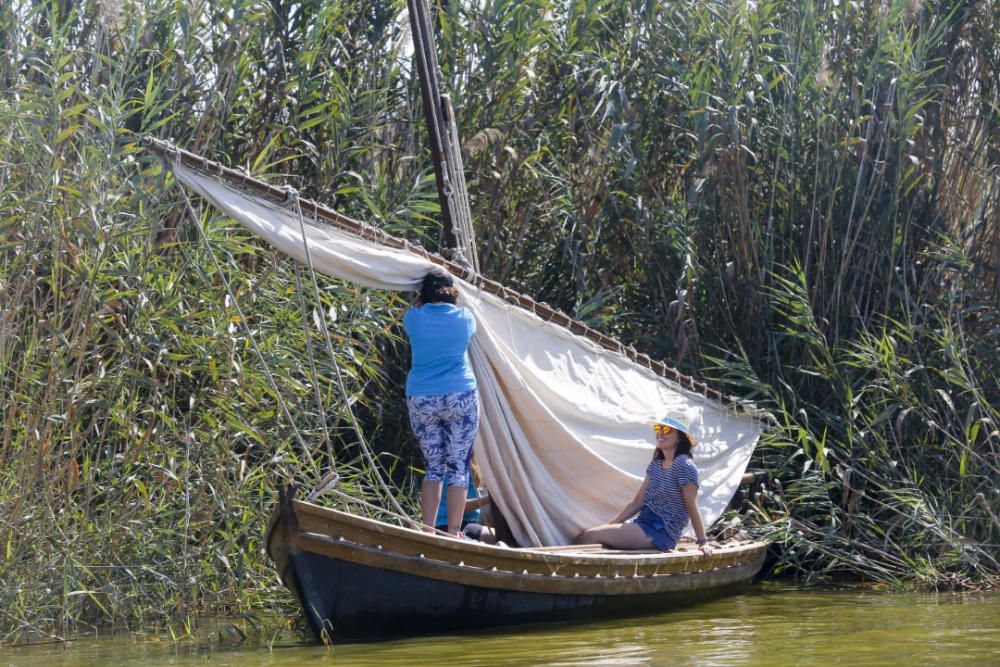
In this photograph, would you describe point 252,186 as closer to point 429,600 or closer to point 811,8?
point 429,600

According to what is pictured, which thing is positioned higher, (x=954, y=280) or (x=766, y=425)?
(x=954, y=280)

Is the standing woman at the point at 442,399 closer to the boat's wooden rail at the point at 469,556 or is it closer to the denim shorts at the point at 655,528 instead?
the boat's wooden rail at the point at 469,556

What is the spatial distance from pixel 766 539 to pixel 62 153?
4.50 m

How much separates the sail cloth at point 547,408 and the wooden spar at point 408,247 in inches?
1.8

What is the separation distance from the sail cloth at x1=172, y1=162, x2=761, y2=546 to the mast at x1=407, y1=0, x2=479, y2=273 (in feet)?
1.79

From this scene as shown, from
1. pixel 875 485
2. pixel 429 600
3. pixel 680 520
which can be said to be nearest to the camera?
pixel 429 600

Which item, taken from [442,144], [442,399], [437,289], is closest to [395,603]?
[442,399]

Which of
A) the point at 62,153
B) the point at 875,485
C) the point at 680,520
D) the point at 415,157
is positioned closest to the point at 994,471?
the point at 875,485

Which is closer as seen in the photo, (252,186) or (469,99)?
(252,186)

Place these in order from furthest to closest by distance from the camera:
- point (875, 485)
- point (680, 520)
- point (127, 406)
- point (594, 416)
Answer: point (875, 485) → point (594, 416) → point (680, 520) → point (127, 406)

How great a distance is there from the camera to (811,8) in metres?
8.88

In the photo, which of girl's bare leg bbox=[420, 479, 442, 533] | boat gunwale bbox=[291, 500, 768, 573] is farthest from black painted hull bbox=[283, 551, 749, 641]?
girl's bare leg bbox=[420, 479, 442, 533]

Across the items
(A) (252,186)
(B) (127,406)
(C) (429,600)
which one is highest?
(A) (252,186)

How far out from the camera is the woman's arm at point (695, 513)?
23.2 ft
